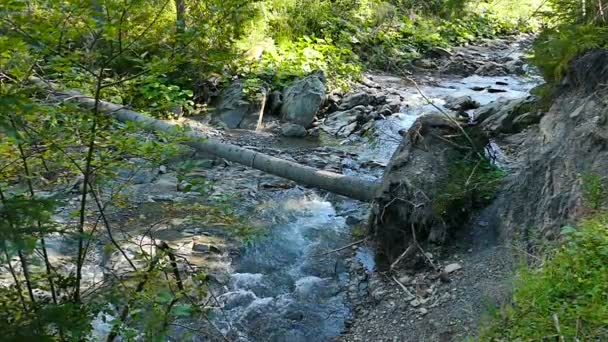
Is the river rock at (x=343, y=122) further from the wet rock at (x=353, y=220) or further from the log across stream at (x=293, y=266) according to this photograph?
the wet rock at (x=353, y=220)

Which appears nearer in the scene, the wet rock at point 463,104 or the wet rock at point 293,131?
the wet rock at point 293,131

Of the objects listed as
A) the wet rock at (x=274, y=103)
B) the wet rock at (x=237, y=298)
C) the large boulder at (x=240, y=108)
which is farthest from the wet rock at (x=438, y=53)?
the wet rock at (x=237, y=298)

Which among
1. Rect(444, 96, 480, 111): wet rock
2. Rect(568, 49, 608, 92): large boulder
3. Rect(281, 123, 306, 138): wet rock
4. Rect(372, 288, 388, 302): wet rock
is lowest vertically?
Rect(281, 123, 306, 138): wet rock

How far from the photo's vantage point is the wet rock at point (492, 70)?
1520cm

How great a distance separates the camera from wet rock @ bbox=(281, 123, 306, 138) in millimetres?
10906

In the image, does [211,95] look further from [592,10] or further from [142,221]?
[592,10]

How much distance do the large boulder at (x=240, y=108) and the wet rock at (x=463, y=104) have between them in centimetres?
381

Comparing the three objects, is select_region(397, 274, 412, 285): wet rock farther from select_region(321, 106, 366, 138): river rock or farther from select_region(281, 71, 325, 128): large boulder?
select_region(281, 71, 325, 128): large boulder

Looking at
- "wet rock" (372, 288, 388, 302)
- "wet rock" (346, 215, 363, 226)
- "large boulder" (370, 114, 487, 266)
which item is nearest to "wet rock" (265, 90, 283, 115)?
"wet rock" (346, 215, 363, 226)

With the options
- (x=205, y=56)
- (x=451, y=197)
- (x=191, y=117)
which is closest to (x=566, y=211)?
(x=451, y=197)

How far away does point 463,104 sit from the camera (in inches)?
450

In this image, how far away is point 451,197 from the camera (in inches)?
223

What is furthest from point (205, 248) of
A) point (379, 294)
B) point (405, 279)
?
point (405, 279)

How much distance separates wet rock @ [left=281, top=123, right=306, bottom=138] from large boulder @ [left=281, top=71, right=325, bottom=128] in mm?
295
